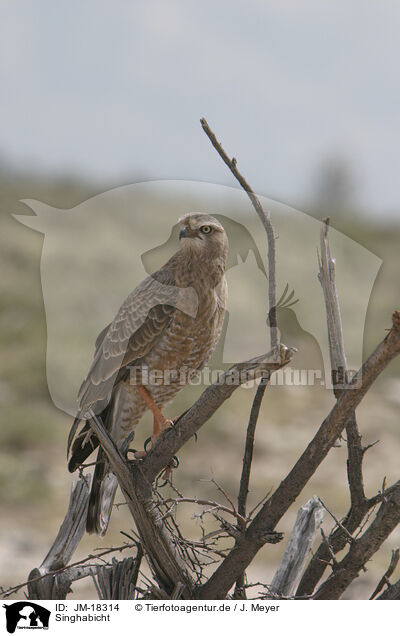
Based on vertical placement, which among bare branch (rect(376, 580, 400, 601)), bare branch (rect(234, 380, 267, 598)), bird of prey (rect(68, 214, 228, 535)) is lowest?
bare branch (rect(376, 580, 400, 601))

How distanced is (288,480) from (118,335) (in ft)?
4.19

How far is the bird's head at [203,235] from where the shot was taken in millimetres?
3232

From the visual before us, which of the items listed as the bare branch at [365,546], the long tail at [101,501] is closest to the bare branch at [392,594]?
the bare branch at [365,546]

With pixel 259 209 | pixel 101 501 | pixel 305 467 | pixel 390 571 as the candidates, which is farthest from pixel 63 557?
pixel 259 209

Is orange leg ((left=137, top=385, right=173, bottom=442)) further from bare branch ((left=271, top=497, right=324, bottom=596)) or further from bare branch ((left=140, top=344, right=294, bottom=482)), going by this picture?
bare branch ((left=271, top=497, right=324, bottom=596))

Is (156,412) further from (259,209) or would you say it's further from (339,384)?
(259,209)

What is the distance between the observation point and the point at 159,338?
3527 millimetres
